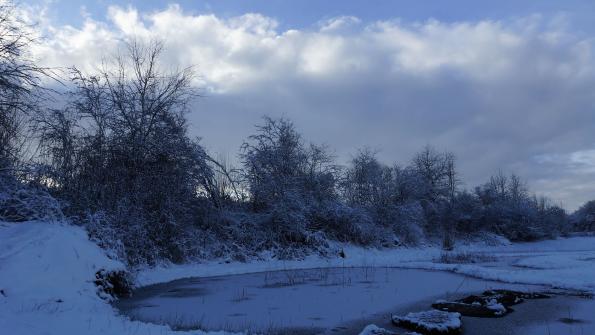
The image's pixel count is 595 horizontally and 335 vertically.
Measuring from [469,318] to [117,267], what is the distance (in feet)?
36.8

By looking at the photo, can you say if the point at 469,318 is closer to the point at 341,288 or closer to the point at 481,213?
the point at 341,288

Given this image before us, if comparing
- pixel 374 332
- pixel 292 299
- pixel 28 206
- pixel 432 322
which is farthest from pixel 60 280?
pixel 432 322

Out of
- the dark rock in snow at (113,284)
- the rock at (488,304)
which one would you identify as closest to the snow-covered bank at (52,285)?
the dark rock in snow at (113,284)

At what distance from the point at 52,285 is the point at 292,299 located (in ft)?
21.6

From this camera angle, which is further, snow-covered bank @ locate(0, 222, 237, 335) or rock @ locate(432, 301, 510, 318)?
rock @ locate(432, 301, 510, 318)

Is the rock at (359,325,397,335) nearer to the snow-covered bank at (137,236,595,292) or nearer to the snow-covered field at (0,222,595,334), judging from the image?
the snow-covered field at (0,222,595,334)

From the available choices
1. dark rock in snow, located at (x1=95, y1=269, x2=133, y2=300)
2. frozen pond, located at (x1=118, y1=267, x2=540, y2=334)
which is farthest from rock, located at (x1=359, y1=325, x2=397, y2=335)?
dark rock in snow, located at (x1=95, y1=269, x2=133, y2=300)

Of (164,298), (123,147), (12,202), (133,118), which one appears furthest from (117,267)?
(133,118)

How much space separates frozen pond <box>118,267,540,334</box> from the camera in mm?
10445

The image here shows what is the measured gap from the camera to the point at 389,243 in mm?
39812

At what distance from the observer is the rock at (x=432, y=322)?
8914 millimetres

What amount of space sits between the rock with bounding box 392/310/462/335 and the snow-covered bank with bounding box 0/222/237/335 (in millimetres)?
4791

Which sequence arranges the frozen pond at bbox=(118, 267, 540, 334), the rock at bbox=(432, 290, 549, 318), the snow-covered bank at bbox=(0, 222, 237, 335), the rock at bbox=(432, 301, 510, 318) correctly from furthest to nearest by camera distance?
the rock at bbox=(432, 290, 549, 318)
the rock at bbox=(432, 301, 510, 318)
the frozen pond at bbox=(118, 267, 540, 334)
the snow-covered bank at bbox=(0, 222, 237, 335)

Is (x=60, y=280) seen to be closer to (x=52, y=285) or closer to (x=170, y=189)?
(x=52, y=285)
